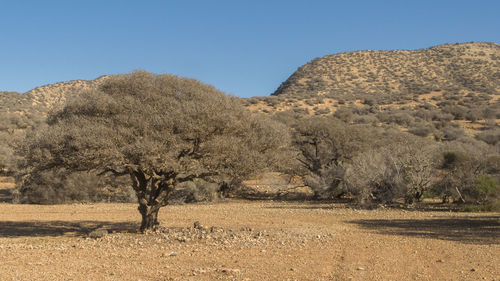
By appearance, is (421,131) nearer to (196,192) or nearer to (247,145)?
(196,192)

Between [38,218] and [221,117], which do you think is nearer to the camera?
[221,117]

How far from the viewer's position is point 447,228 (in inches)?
505

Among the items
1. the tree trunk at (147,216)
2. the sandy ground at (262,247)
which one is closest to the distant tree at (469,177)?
the sandy ground at (262,247)

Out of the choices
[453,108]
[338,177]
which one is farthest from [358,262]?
[453,108]

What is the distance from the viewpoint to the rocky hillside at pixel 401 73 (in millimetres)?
63625

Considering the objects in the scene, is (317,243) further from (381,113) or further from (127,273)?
(381,113)

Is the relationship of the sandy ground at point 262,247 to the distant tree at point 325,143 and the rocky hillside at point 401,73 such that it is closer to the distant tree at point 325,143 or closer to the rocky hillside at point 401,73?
the distant tree at point 325,143

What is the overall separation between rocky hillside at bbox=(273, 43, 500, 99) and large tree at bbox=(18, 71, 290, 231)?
5113 cm

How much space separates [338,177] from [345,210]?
13.0 ft

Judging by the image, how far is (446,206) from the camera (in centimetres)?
1842

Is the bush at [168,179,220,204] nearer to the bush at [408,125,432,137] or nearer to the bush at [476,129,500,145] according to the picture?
the bush at [476,129,500,145]

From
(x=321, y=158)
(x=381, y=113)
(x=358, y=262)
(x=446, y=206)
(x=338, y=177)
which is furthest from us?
(x=381, y=113)

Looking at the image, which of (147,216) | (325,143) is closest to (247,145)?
(147,216)

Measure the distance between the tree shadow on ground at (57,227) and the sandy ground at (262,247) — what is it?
0.04m
